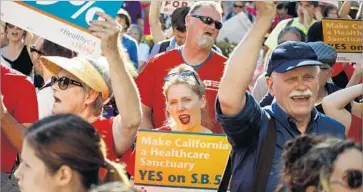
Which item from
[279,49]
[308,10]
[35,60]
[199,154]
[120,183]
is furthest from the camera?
[308,10]

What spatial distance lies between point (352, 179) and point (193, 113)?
2.29 m

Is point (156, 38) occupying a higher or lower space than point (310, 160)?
lower


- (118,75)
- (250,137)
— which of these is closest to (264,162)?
(250,137)

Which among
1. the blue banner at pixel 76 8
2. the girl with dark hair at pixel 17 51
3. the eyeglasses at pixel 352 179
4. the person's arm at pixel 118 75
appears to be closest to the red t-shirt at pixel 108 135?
the person's arm at pixel 118 75

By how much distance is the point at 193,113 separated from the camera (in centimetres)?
675

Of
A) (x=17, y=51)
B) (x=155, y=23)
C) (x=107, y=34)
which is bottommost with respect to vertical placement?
(x=17, y=51)

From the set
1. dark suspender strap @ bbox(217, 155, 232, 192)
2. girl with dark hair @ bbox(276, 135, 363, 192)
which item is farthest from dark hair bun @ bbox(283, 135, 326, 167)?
dark suspender strap @ bbox(217, 155, 232, 192)

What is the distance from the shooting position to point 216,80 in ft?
25.6

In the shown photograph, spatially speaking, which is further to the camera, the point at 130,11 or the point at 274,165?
the point at 130,11

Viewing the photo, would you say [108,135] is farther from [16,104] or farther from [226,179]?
[16,104]

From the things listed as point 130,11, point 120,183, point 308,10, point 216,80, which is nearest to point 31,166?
point 120,183

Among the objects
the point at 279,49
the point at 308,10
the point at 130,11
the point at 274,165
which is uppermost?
the point at 279,49

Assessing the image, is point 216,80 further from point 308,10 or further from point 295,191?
point 308,10

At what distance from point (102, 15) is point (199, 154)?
3.39 ft
